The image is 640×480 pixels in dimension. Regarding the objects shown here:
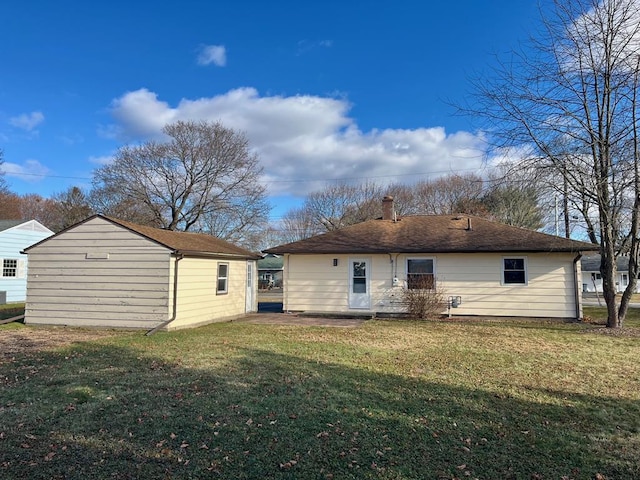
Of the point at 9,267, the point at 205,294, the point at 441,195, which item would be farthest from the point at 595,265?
the point at 9,267

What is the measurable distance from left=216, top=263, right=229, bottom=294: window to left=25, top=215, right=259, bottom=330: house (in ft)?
3.00

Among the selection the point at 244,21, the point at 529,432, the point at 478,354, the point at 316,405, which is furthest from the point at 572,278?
the point at 244,21

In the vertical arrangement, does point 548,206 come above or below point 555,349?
above

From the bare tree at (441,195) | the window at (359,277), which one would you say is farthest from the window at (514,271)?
the bare tree at (441,195)

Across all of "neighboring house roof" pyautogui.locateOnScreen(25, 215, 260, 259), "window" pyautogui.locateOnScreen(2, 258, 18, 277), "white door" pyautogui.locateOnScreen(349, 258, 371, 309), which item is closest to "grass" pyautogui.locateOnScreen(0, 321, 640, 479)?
"neighboring house roof" pyautogui.locateOnScreen(25, 215, 260, 259)

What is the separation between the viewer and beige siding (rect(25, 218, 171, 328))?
10.7 meters

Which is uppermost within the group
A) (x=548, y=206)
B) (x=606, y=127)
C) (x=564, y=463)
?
(x=606, y=127)

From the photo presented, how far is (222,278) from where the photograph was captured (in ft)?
43.3

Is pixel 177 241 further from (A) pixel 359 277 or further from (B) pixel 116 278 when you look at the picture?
(A) pixel 359 277

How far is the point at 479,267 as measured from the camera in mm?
13844

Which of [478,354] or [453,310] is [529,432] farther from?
[453,310]

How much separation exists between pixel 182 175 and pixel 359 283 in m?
17.2

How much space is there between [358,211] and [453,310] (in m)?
22.6

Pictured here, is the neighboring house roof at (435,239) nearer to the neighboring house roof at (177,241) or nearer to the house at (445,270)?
the house at (445,270)
